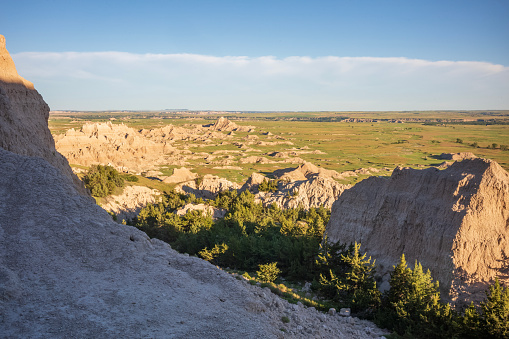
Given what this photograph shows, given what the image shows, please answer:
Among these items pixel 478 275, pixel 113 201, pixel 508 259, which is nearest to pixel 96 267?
pixel 478 275

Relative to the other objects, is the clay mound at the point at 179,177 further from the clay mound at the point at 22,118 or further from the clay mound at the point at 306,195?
the clay mound at the point at 22,118

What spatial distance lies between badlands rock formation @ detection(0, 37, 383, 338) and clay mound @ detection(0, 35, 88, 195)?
0.13 metres

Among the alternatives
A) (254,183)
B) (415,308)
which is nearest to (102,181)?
(254,183)

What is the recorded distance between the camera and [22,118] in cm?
2052

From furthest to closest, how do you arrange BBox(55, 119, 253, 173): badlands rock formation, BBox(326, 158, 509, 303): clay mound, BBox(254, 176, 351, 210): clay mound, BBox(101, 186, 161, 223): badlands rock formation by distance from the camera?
BBox(55, 119, 253, 173): badlands rock formation → BBox(254, 176, 351, 210): clay mound → BBox(101, 186, 161, 223): badlands rock formation → BBox(326, 158, 509, 303): clay mound

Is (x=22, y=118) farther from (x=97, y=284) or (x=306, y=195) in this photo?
(x=306, y=195)

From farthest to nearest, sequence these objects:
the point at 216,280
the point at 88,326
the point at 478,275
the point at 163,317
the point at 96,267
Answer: the point at 478,275, the point at 216,280, the point at 96,267, the point at 163,317, the point at 88,326

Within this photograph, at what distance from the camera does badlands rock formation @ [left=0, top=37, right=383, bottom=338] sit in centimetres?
1050

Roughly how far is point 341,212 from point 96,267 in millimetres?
17801

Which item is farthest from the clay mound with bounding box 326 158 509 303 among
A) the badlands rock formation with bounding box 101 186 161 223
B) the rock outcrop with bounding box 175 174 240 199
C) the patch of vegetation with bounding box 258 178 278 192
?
the rock outcrop with bounding box 175 174 240 199

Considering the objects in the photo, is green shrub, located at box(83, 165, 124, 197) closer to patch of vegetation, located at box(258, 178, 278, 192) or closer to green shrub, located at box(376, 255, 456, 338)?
patch of vegetation, located at box(258, 178, 278, 192)

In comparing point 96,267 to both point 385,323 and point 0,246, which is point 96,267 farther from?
point 385,323

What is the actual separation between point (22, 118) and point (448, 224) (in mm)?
24737

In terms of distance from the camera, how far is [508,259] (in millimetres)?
16906
